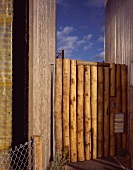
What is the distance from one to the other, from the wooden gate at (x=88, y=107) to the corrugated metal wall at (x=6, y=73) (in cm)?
281

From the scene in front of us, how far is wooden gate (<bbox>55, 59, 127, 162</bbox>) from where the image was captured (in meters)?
6.24

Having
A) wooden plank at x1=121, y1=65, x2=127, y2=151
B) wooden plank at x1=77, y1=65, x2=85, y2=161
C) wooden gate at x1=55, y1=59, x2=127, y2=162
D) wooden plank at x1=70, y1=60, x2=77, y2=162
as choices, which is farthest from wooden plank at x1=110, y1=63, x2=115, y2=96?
wooden plank at x1=70, y1=60, x2=77, y2=162

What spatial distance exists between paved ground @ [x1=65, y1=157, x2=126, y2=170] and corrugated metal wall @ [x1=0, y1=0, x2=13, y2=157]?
2.97 meters

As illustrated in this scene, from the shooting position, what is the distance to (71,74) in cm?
632

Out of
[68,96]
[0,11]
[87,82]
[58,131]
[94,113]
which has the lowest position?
[58,131]

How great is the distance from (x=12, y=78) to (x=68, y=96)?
308cm

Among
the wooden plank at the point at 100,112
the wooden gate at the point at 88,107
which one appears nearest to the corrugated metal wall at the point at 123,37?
the wooden gate at the point at 88,107

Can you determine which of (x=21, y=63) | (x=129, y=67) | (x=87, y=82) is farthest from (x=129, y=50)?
(x=21, y=63)

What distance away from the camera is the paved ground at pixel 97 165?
19.0 ft

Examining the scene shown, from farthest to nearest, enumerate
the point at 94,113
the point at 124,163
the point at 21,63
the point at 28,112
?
1. the point at 94,113
2. the point at 124,163
3. the point at 21,63
4. the point at 28,112

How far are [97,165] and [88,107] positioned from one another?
1.60 meters

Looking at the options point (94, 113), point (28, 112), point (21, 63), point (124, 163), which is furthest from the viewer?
point (94, 113)

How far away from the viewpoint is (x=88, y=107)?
21.5 ft

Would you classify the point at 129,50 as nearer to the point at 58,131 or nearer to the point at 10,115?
the point at 58,131
